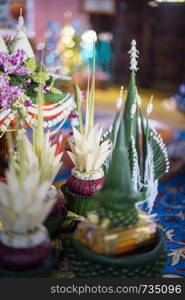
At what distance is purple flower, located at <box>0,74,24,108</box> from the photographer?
198 centimetres

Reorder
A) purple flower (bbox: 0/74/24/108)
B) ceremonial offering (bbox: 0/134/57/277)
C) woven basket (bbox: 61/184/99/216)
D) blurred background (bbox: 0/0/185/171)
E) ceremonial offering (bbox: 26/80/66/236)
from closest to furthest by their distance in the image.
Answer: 1. ceremonial offering (bbox: 0/134/57/277)
2. ceremonial offering (bbox: 26/80/66/236)
3. woven basket (bbox: 61/184/99/216)
4. purple flower (bbox: 0/74/24/108)
5. blurred background (bbox: 0/0/185/171)

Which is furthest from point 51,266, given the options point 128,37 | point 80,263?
point 128,37

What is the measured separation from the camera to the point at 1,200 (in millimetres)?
1379

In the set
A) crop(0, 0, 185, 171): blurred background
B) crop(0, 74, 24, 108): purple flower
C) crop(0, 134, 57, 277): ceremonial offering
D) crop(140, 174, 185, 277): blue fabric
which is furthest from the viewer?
crop(0, 0, 185, 171): blurred background

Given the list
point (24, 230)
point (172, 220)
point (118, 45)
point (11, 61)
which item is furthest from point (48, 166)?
point (118, 45)

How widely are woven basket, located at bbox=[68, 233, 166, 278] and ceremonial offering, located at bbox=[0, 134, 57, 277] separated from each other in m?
0.10

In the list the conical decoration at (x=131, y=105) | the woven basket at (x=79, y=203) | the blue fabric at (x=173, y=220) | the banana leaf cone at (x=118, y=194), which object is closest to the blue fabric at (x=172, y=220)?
the blue fabric at (x=173, y=220)

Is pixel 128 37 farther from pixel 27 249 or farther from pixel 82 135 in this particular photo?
pixel 27 249

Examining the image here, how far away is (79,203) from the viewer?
1863mm

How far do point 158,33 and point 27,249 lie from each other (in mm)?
7004

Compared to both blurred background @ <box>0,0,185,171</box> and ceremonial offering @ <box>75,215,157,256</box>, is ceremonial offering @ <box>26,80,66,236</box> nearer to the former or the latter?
ceremonial offering @ <box>75,215,157,256</box>

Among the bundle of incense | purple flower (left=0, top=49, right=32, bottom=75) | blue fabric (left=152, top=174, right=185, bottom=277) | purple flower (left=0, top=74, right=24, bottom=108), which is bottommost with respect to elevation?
blue fabric (left=152, top=174, right=185, bottom=277)

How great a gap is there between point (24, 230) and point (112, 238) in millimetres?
287

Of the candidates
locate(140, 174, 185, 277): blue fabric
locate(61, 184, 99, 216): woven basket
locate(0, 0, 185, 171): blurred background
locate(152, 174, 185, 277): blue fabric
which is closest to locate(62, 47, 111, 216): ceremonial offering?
locate(61, 184, 99, 216): woven basket
